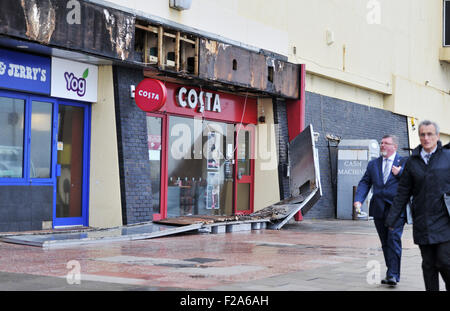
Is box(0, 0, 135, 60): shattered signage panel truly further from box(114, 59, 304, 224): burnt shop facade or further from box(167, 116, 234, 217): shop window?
box(167, 116, 234, 217): shop window

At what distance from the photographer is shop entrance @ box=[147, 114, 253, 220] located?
15.9m

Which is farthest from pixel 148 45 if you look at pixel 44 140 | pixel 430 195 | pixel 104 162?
pixel 430 195

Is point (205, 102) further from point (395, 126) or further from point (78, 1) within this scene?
point (395, 126)

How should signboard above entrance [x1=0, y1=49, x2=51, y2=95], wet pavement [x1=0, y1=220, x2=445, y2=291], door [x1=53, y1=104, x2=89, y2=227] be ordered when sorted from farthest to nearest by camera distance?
1. door [x1=53, y1=104, x2=89, y2=227]
2. signboard above entrance [x1=0, y1=49, x2=51, y2=95]
3. wet pavement [x1=0, y1=220, x2=445, y2=291]

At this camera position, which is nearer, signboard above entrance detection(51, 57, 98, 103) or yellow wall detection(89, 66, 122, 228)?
signboard above entrance detection(51, 57, 98, 103)

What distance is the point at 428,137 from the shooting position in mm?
6172

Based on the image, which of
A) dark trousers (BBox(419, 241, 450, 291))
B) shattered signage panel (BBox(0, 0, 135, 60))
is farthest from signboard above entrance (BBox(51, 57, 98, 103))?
dark trousers (BBox(419, 241, 450, 291))

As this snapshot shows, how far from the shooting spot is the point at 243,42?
17.3 metres

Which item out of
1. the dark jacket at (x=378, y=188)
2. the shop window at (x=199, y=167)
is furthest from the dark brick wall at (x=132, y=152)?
the dark jacket at (x=378, y=188)

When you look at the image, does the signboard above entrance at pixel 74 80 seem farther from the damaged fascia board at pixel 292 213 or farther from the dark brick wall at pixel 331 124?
the dark brick wall at pixel 331 124

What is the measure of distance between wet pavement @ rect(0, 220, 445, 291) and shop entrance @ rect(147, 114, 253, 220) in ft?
9.14

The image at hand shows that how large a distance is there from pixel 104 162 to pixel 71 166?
2.25 ft

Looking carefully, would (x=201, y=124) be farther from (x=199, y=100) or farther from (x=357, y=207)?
(x=357, y=207)
